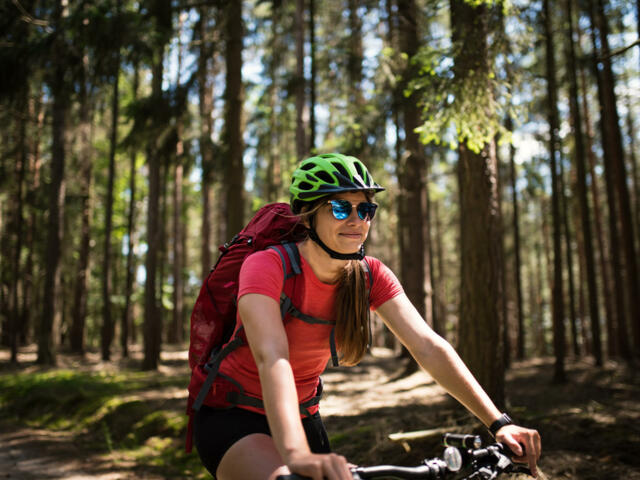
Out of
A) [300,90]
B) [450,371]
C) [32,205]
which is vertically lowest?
[450,371]

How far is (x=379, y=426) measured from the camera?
685 cm

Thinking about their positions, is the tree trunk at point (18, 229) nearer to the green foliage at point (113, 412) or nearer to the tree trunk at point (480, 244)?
the green foliage at point (113, 412)

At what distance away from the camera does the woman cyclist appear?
6.56 ft

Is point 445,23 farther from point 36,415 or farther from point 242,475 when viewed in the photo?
Answer: point 242,475

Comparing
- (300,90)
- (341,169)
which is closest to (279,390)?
(341,169)

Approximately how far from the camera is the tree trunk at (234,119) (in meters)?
11.7

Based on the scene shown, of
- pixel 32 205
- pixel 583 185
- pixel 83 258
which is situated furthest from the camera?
pixel 83 258

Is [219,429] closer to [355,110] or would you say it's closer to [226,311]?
[226,311]

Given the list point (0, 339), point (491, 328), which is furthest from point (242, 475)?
point (0, 339)

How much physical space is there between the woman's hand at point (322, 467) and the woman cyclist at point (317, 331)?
29cm

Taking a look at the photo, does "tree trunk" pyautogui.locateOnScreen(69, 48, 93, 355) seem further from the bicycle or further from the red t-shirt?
the bicycle

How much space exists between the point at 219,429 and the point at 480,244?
17.1 ft

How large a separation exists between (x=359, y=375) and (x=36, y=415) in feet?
25.3

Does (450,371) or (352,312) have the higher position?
(352,312)
